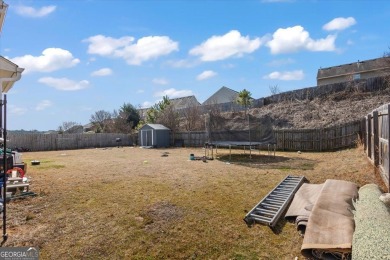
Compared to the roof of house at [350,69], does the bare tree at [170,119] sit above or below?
below

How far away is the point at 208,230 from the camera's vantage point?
→ 4.32 meters

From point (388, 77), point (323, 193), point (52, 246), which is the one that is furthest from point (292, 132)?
point (52, 246)

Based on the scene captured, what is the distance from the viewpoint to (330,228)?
3785mm

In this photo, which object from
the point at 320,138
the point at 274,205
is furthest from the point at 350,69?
the point at 274,205

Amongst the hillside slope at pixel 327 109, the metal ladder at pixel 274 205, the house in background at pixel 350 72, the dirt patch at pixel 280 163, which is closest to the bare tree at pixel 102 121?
the hillside slope at pixel 327 109

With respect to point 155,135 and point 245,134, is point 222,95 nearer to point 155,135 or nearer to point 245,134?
point 155,135

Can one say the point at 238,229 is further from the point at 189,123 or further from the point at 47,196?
the point at 189,123

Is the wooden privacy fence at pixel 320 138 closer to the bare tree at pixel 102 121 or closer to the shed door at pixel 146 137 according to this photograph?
the shed door at pixel 146 137

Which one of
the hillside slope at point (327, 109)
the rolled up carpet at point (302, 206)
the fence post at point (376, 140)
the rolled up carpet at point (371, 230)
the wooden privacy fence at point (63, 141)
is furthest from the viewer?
the wooden privacy fence at point (63, 141)

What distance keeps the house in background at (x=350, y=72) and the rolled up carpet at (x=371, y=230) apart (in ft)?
92.2

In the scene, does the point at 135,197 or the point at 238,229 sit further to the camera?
the point at 135,197

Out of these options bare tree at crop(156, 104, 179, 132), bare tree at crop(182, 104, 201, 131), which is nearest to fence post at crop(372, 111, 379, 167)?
bare tree at crop(182, 104, 201, 131)

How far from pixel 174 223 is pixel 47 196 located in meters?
3.30

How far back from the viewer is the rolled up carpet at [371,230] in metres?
2.69
